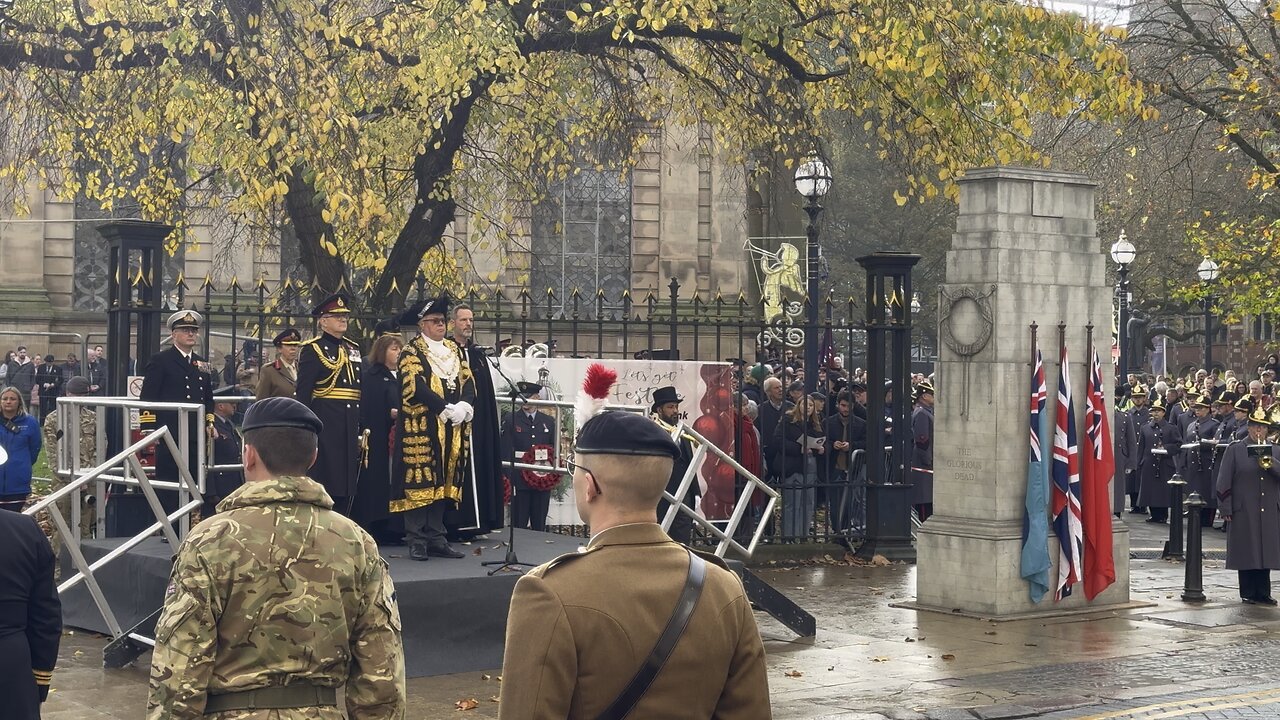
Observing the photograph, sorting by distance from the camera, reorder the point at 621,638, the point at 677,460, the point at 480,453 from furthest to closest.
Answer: the point at 677,460
the point at 480,453
the point at 621,638

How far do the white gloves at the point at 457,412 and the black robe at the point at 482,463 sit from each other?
0.45 metres

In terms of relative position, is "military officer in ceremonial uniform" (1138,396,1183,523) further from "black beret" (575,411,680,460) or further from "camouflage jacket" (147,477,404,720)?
"black beret" (575,411,680,460)

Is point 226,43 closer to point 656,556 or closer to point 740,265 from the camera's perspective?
point 656,556

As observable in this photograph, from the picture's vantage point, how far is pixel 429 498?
1119 centimetres

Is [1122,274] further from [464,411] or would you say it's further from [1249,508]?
[464,411]

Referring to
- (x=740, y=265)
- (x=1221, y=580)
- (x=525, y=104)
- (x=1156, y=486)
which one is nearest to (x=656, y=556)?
(x=1221, y=580)

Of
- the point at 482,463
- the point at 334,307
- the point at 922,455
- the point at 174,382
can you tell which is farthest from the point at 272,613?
the point at 922,455

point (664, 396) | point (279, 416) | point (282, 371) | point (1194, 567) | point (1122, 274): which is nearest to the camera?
point (279, 416)

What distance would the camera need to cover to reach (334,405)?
39.0 feet

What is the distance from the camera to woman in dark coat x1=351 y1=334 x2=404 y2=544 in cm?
1188

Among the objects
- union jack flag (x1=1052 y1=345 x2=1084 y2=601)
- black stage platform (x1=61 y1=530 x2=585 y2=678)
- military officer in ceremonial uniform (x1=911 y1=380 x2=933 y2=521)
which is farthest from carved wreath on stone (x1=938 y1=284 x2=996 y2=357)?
military officer in ceremonial uniform (x1=911 y1=380 x2=933 y2=521)

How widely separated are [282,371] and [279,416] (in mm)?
8422

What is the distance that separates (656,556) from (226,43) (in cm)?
1181

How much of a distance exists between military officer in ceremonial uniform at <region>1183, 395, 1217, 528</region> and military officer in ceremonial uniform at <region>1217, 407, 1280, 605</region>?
7.22 m
